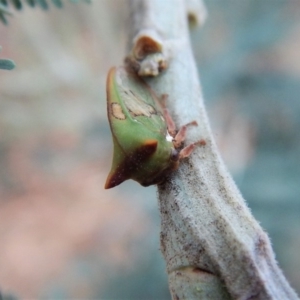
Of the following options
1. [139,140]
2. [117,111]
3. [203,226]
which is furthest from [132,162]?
[203,226]

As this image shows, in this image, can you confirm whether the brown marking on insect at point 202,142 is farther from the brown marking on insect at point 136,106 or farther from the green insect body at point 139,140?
the brown marking on insect at point 136,106

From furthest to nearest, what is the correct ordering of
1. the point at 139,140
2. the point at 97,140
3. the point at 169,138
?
the point at 97,140
the point at 169,138
the point at 139,140

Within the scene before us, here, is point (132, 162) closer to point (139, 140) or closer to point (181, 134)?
point (139, 140)

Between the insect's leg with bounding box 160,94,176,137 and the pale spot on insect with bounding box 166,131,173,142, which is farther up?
the insect's leg with bounding box 160,94,176,137

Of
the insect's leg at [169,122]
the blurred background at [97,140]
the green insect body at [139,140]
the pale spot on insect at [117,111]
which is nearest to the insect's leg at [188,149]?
the green insect body at [139,140]

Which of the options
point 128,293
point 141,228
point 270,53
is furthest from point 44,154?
point 270,53

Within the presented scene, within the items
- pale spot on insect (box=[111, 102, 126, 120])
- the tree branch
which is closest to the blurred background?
the tree branch

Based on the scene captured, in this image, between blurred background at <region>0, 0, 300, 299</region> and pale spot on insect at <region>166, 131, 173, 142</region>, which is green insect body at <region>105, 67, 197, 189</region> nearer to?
pale spot on insect at <region>166, 131, 173, 142</region>
